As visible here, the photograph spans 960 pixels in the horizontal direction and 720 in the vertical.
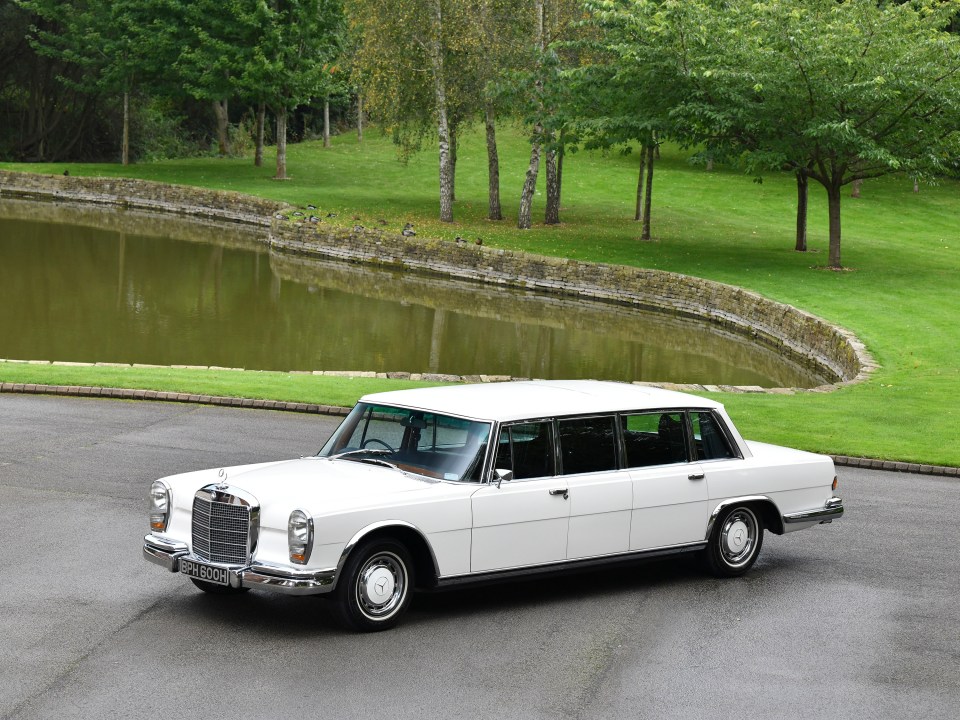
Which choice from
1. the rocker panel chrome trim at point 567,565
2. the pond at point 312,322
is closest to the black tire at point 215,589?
the rocker panel chrome trim at point 567,565

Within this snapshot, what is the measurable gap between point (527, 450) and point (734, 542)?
2319 millimetres

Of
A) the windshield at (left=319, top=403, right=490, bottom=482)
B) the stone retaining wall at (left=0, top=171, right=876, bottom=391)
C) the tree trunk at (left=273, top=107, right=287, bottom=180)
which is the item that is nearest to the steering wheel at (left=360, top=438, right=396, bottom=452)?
the windshield at (left=319, top=403, right=490, bottom=482)

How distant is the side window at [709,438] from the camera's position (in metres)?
10.6

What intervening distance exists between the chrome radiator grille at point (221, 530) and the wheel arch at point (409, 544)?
730mm

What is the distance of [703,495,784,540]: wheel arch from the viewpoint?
34.4 ft

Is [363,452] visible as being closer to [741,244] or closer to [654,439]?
[654,439]

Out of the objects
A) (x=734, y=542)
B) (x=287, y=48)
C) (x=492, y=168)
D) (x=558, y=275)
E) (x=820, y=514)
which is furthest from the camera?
(x=287, y=48)

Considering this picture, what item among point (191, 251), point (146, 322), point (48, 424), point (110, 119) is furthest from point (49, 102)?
point (48, 424)

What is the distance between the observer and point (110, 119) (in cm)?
7738

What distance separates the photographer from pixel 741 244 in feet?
155

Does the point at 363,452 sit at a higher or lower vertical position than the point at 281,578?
higher

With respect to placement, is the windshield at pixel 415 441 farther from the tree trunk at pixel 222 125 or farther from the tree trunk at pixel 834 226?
the tree trunk at pixel 222 125

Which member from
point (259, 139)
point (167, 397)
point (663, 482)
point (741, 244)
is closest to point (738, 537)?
point (663, 482)

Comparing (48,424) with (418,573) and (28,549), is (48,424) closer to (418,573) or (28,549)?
(28,549)
